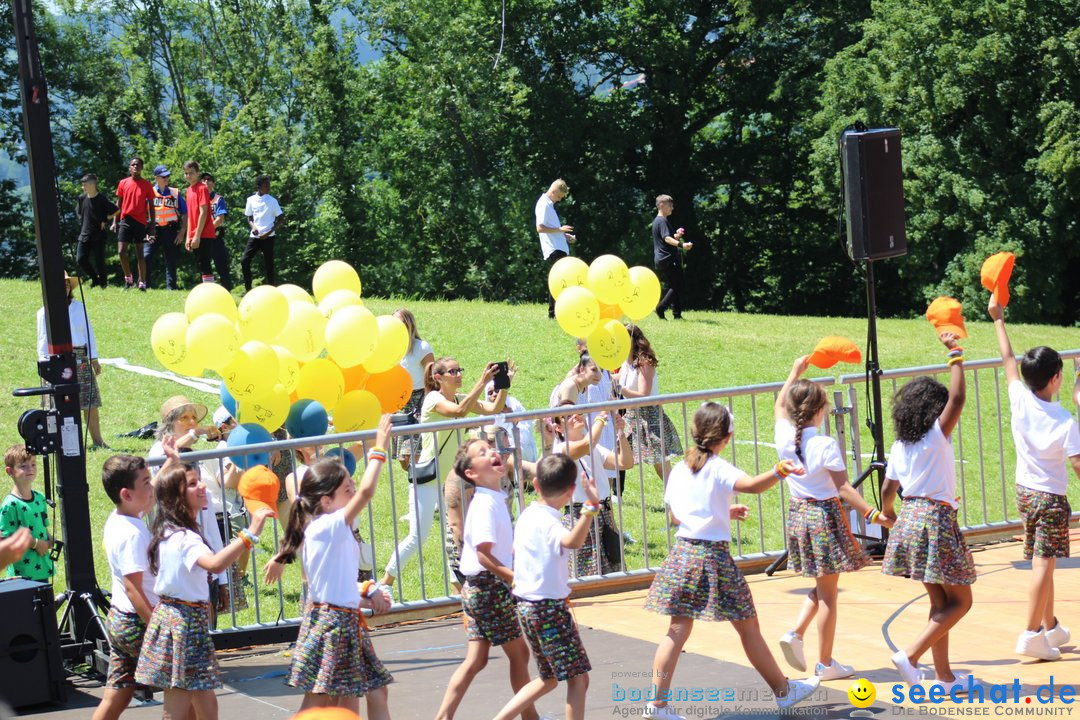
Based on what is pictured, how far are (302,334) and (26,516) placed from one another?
76.9 inches

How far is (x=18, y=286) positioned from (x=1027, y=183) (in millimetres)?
21817

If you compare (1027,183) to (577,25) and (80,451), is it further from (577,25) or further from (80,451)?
(80,451)

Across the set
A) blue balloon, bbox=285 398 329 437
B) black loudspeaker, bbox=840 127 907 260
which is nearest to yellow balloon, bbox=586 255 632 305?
black loudspeaker, bbox=840 127 907 260

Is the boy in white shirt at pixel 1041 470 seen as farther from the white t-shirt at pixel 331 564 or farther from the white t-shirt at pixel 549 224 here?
the white t-shirt at pixel 549 224

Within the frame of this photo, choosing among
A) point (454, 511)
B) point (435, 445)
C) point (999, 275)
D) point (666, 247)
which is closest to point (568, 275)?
point (435, 445)

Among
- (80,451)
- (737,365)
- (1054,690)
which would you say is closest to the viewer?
(1054,690)

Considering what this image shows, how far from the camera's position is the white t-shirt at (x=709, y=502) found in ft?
19.8

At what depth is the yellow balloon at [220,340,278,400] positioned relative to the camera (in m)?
7.76

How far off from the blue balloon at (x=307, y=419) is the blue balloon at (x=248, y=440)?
21 centimetres

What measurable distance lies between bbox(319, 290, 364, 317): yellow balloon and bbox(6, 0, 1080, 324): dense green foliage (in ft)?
76.9

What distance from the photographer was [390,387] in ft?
29.0

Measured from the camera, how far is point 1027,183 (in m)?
30.3

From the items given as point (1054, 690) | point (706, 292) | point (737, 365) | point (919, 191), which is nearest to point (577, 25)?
point (706, 292)

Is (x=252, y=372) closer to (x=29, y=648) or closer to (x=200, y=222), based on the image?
(x=29, y=648)
